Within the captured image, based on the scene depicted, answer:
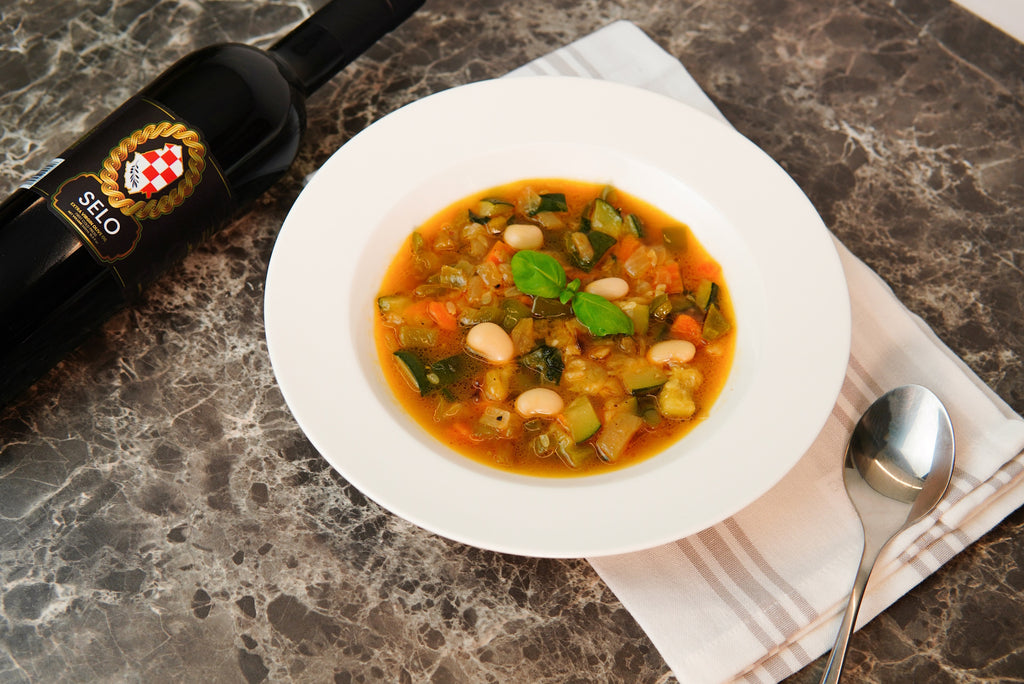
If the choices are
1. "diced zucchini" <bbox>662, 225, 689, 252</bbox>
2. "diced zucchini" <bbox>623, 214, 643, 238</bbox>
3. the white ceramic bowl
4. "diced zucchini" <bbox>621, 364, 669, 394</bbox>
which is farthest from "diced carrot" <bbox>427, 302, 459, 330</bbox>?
"diced zucchini" <bbox>662, 225, 689, 252</bbox>

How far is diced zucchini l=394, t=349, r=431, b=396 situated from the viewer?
283 centimetres

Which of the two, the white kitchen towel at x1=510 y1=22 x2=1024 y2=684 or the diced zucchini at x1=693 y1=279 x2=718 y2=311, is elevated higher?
the diced zucchini at x1=693 y1=279 x2=718 y2=311

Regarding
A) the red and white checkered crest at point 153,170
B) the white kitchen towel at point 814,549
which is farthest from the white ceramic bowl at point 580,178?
the red and white checkered crest at point 153,170

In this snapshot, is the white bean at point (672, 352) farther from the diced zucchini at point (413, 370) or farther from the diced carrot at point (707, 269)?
the diced zucchini at point (413, 370)

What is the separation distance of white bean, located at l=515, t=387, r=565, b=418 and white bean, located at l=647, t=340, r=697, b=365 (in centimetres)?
38

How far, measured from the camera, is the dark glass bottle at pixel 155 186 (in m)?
2.77

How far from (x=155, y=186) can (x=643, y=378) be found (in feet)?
5.85

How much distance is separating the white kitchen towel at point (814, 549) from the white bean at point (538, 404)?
50 centimetres

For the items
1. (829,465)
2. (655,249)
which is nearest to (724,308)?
(655,249)

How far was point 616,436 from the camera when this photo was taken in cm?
270

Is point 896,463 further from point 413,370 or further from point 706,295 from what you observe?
point 413,370

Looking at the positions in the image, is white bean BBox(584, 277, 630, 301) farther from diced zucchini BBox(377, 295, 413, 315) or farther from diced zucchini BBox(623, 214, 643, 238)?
diced zucchini BBox(377, 295, 413, 315)

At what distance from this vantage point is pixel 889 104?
12.6ft

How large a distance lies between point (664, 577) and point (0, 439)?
2.30 metres
